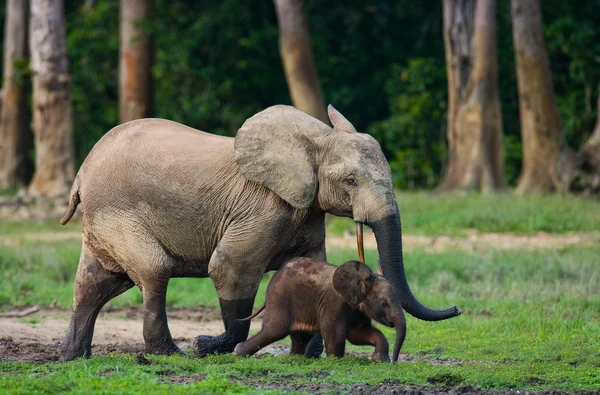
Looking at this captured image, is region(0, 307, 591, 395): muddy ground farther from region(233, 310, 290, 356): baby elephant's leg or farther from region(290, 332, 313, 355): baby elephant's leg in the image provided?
region(233, 310, 290, 356): baby elephant's leg

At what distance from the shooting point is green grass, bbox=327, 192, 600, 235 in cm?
1719

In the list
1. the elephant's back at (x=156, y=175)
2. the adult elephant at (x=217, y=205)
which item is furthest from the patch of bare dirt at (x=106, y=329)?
the elephant's back at (x=156, y=175)

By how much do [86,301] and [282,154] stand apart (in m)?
1.87

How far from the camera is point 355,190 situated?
8047mm

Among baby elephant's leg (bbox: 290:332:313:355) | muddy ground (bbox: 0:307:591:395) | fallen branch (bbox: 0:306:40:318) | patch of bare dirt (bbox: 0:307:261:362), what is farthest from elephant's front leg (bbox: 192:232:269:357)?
fallen branch (bbox: 0:306:40:318)

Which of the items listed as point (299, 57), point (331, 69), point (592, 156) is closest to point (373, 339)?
point (592, 156)

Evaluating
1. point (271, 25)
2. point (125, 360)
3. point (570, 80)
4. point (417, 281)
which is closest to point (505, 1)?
point (570, 80)

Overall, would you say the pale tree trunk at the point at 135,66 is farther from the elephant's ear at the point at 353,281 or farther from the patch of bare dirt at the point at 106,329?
the elephant's ear at the point at 353,281

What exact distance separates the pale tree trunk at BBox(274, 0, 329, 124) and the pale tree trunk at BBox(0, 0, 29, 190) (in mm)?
7203

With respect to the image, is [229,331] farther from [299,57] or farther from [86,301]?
[299,57]

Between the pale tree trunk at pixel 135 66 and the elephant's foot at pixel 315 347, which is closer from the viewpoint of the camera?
the elephant's foot at pixel 315 347

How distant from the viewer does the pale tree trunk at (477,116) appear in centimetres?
2127

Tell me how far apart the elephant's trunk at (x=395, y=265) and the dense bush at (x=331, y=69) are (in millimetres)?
18064

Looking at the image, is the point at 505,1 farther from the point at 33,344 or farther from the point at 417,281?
the point at 33,344
